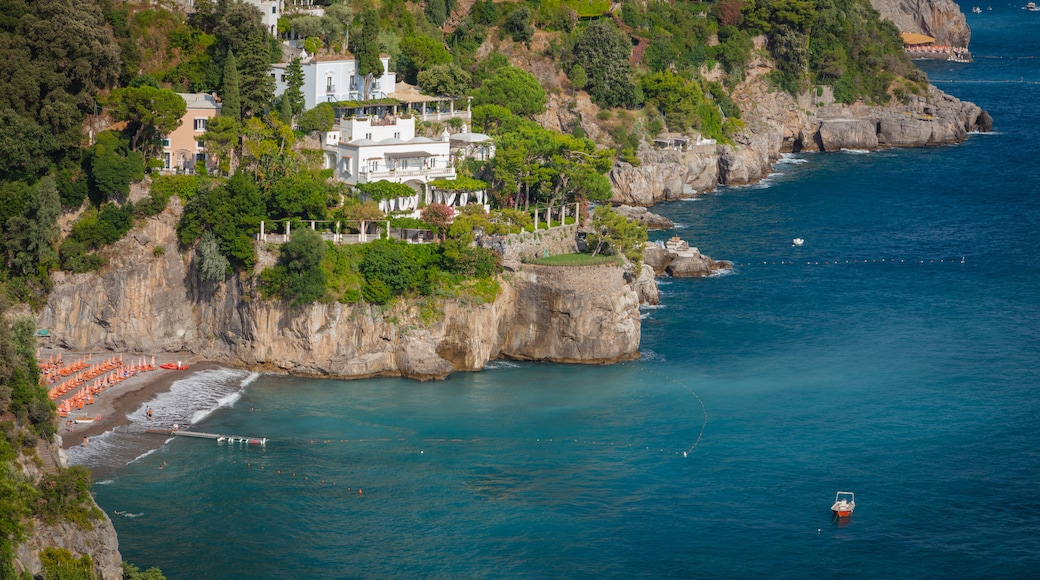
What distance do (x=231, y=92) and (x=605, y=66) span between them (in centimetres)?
5583

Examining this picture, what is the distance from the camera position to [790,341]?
118 meters

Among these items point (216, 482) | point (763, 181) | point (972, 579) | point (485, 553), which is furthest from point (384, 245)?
point (763, 181)

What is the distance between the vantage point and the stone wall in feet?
372

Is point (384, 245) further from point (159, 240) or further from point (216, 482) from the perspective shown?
point (216, 482)

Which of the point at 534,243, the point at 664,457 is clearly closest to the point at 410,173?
the point at 534,243

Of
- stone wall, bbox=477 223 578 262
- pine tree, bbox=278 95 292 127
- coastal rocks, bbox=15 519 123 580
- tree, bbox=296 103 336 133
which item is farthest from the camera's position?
pine tree, bbox=278 95 292 127

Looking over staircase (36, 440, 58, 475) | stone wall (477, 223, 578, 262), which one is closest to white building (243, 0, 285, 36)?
stone wall (477, 223, 578, 262)

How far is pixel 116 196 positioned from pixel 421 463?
3031 centimetres

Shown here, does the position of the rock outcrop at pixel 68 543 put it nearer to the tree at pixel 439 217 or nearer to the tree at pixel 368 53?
the tree at pixel 439 217

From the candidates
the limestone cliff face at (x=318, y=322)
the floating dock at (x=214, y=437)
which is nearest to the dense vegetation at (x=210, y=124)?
the limestone cliff face at (x=318, y=322)

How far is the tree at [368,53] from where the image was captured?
12900 cm

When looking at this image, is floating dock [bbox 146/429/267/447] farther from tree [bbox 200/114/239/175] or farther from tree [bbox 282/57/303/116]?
tree [bbox 282/57/303/116]

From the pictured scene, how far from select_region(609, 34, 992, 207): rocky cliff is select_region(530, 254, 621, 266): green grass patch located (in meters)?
41.7

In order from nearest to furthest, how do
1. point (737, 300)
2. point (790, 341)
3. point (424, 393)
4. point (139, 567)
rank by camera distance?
point (139, 567), point (424, 393), point (790, 341), point (737, 300)
